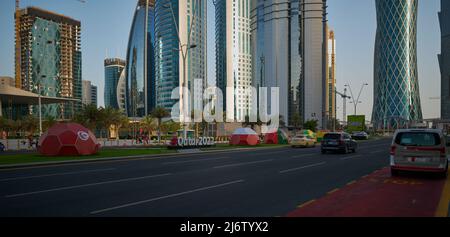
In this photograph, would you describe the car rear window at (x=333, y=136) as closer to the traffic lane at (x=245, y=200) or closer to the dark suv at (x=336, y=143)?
the dark suv at (x=336, y=143)

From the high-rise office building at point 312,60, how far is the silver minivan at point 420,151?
151043 millimetres

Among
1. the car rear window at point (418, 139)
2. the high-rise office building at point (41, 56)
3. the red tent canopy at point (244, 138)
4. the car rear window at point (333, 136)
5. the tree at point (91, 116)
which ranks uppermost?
the high-rise office building at point (41, 56)

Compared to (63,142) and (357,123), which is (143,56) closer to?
(357,123)

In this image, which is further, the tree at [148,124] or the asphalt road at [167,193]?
the tree at [148,124]

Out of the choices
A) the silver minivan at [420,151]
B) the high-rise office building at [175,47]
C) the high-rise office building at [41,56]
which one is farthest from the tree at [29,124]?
the high-rise office building at [175,47]

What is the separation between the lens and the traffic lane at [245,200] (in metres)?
6.92

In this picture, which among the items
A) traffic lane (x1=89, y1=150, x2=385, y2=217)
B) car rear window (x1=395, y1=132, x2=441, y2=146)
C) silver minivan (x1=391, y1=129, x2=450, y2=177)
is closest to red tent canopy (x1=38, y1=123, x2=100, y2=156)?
traffic lane (x1=89, y1=150, x2=385, y2=217)

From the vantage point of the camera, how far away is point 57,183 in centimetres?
1123

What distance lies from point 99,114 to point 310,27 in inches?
5264

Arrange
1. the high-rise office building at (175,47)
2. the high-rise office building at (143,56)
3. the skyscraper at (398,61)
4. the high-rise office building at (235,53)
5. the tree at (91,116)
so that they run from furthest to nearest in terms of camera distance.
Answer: the high-rise office building at (235,53), the high-rise office building at (143,56), the high-rise office building at (175,47), the skyscraper at (398,61), the tree at (91,116)

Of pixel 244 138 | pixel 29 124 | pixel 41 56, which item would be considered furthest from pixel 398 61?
pixel 41 56

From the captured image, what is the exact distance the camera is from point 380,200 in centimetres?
804

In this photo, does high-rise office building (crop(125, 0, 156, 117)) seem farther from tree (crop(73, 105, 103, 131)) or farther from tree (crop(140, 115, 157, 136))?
tree (crop(73, 105, 103, 131))
